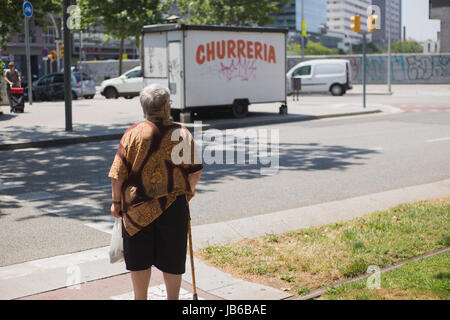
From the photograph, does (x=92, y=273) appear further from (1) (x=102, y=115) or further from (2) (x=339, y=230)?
(1) (x=102, y=115)

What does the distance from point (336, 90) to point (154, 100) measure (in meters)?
29.0

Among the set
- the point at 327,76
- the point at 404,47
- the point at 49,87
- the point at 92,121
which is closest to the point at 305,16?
the point at 404,47

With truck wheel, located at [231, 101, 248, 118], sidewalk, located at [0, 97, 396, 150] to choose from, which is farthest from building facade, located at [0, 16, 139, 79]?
truck wheel, located at [231, 101, 248, 118]

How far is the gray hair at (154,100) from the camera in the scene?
3672 millimetres

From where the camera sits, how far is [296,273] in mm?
4816

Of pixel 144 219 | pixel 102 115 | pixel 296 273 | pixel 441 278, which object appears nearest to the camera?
pixel 144 219

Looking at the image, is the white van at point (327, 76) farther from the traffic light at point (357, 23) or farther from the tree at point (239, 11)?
the tree at point (239, 11)

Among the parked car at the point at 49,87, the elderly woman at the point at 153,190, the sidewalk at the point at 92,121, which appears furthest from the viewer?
the parked car at the point at 49,87

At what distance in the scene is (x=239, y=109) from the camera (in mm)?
19359

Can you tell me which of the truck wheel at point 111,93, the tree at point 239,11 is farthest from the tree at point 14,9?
the tree at point 239,11

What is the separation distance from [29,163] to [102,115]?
9.18 metres

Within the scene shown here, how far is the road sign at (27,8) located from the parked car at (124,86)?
12.8 meters

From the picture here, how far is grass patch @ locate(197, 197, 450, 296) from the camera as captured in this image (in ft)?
15.7
